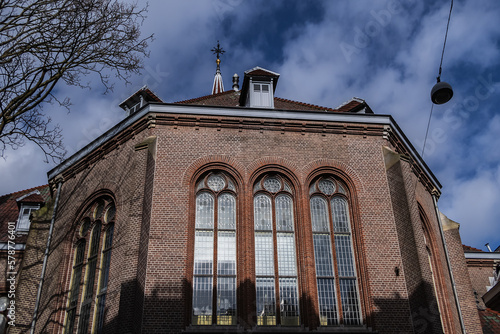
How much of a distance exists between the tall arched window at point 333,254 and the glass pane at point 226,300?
2.56 meters

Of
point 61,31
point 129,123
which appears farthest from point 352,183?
point 61,31

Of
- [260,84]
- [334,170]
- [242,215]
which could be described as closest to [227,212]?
[242,215]

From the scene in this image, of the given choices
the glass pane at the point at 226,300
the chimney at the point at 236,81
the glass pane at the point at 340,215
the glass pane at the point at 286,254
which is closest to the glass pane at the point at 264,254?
the glass pane at the point at 286,254

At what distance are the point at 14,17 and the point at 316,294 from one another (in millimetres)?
10708

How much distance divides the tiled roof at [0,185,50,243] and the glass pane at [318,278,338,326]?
1351cm

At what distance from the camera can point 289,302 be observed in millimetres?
14656

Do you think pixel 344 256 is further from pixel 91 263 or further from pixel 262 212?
pixel 91 263

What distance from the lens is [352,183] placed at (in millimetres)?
16547

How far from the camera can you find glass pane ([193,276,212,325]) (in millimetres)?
14125

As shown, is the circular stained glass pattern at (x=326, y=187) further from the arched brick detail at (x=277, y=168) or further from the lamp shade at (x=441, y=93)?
the lamp shade at (x=441, y=93)

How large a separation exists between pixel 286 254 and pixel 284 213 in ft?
4.54

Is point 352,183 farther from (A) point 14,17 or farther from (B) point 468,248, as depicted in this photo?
(B) point 468,248

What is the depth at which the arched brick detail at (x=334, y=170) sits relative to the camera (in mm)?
16531

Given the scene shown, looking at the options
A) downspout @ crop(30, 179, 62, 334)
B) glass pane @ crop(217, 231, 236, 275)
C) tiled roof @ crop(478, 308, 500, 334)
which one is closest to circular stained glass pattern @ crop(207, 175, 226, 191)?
glass pane @ crop(217, 231, 236, 275)
